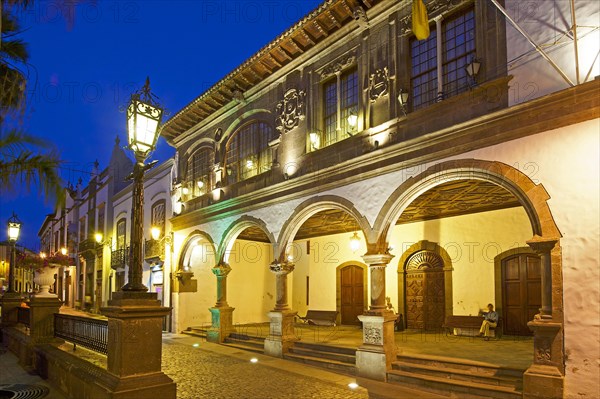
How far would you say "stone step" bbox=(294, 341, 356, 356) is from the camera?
11.2 metres

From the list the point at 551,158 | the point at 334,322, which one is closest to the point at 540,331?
the point at 551,158

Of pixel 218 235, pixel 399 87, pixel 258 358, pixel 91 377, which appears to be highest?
pixel 399 87

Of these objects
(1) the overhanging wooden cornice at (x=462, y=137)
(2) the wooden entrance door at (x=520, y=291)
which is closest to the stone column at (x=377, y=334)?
(1) the overhanging wooden cornice at (x=462, y=137)

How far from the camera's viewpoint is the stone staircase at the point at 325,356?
10.8 metres

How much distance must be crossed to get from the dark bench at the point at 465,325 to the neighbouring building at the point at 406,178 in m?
0.32

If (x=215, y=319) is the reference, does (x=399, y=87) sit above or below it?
above

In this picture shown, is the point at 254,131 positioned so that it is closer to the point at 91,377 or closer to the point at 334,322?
the point at 334,322

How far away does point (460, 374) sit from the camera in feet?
28.5

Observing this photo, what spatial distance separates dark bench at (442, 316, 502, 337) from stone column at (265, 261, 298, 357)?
4.46 m

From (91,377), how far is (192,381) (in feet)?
11.4

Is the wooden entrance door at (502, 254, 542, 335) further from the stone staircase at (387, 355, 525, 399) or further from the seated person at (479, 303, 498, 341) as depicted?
the stone staircase at (387, 355, 525, 399)

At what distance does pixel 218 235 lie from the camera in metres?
16.2

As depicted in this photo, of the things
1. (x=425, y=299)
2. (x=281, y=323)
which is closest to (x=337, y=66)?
(x=281, y=323)

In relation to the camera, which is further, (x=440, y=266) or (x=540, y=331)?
(x=440, y=266)
